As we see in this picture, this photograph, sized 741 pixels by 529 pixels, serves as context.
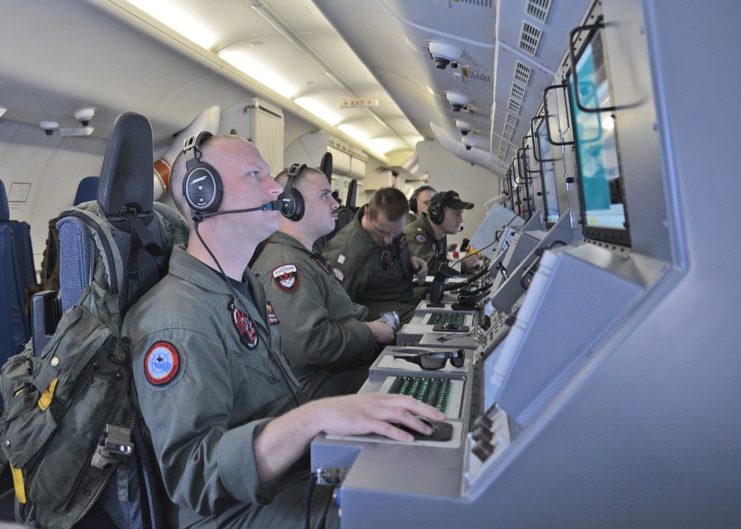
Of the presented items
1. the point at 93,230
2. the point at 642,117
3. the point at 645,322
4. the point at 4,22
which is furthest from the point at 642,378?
the point at 4,22

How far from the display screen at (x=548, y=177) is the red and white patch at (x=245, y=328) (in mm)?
1605

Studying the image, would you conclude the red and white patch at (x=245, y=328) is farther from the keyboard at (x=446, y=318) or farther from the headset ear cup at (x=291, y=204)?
the keyboard at (x=446, y=318)

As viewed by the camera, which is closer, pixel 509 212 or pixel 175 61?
pixel 509 212

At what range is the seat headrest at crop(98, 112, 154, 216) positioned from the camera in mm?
1712

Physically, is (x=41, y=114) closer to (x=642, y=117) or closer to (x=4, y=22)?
(x=4, y=22)

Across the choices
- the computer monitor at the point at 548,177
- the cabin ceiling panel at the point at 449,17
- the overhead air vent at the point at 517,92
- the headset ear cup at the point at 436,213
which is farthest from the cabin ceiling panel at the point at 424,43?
the headset ear cup at the point at 436,213

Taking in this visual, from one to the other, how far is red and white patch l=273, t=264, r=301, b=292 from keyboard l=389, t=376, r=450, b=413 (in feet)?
3.21

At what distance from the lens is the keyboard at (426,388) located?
1.60m

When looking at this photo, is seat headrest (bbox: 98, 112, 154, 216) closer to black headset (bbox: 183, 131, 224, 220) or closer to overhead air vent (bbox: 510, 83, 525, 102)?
black headset (bbox: 183, 131, 224, 220)

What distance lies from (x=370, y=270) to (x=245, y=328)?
2634 mm

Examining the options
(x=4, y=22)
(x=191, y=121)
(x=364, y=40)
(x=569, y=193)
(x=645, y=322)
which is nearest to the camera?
(x=645, y=322)

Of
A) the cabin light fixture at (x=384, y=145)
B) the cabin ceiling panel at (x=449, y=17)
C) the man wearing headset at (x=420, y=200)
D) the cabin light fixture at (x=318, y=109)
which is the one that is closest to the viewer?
the cabin ceiling panel at (x=449, y=17)

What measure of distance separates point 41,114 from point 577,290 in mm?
5504

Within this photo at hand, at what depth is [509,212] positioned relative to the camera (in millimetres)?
4051
